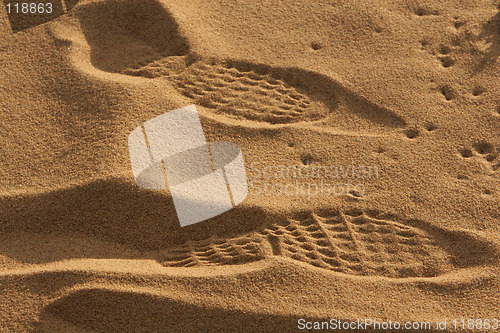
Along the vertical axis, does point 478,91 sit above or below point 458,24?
below

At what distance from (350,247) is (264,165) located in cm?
59

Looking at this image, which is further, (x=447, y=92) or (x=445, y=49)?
(x=445, y=49)

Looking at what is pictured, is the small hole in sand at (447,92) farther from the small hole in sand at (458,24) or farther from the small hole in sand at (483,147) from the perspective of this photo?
the small hole in sand at (458,24)

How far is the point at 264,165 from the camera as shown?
2402 mm

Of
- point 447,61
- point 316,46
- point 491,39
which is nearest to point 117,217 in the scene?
point 316,46

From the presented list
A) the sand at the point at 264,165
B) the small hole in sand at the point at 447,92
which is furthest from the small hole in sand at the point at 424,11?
the small hole in sand at the point at 447,92

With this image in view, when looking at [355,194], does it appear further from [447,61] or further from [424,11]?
[424,11]

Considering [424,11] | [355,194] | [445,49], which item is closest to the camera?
[355,194]

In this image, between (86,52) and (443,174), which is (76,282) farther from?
(443,174)

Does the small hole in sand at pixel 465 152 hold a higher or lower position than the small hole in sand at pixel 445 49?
lower

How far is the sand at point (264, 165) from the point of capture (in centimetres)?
208

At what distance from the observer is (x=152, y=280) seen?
6.90 ft

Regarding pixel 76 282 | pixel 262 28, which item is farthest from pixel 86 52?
pixel 76 282

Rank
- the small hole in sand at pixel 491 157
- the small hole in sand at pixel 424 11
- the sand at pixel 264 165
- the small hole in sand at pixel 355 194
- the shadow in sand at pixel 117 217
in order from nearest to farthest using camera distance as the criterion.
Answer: the sand at pixel 264 165
the shadow in sand at pixel 117 217
the small hole in sand at pixel 355 194
the small hole in sand at pixel 491 157
the small hole in sand at pixel 424 11
